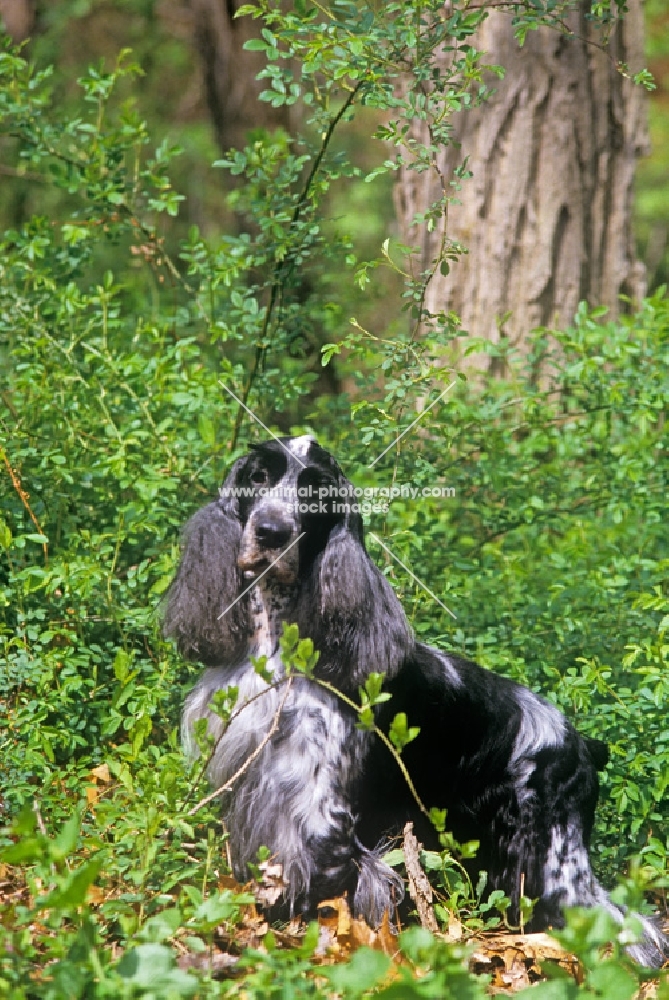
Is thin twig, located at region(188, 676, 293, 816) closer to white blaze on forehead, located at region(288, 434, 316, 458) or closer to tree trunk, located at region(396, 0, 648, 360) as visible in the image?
white blaze on forehead, located at region(288, 434, 316, 458)

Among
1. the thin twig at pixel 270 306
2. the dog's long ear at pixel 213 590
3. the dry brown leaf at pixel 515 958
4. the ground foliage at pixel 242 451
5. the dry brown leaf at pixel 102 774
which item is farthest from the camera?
the thin twig at pixel 270 306

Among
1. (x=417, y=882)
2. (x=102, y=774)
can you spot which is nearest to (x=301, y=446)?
(x=417, y=882)

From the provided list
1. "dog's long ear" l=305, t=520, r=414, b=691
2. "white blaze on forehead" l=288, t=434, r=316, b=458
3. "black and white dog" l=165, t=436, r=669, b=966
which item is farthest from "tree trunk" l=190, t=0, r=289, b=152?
"dog's long ear" l=305, t=520, r=414, b=691

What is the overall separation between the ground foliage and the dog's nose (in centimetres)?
70

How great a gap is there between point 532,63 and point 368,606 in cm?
416

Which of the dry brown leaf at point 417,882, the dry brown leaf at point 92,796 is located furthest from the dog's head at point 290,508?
the dry brown leaf at point 92,796

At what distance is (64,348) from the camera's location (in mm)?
4418

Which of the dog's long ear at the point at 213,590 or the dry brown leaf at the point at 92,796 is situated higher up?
the dog's long ear at the point at 213,590

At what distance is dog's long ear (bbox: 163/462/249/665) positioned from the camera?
325 cm

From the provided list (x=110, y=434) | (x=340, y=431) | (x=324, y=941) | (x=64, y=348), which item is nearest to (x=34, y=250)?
(x=64, y=348)

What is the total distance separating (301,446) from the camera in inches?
127

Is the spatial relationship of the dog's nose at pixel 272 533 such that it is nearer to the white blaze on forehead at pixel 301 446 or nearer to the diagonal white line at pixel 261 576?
the diagonal white line at pixel 261 576

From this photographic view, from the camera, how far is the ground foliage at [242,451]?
3.50 m

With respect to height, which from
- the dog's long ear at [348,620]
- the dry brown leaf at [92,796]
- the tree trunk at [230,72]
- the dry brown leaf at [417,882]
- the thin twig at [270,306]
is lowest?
the dry brown leaf at [417,882]
